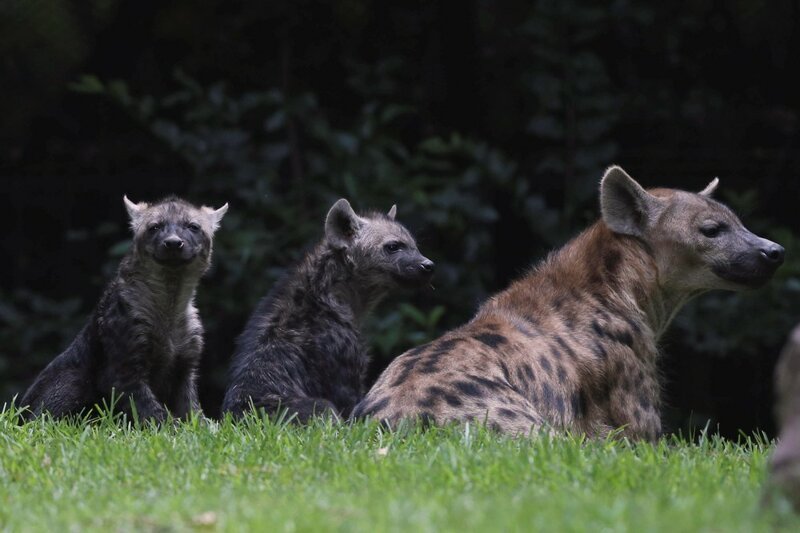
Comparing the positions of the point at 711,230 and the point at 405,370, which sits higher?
the point at 711,230

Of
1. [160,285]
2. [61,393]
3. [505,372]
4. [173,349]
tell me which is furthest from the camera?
[160,285]

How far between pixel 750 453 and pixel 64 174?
562cm

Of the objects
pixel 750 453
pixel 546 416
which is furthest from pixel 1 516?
pixel 750 453

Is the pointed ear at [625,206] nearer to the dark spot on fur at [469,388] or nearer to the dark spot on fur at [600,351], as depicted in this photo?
the dark spot on fur at [600,351]

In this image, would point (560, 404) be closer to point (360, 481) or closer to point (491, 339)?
point (491, 339)

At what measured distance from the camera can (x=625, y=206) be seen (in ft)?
19.5

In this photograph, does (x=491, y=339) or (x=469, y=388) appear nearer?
(x=469, y=388)

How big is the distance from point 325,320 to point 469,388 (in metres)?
1.66

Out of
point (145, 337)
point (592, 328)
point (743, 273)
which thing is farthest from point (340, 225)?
point (743, 273)

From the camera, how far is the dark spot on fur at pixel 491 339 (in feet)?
17.6

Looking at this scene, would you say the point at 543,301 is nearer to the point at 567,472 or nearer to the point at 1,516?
the point at 567,472

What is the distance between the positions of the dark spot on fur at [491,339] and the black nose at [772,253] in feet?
4.05

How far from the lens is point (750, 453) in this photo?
4.89 metres

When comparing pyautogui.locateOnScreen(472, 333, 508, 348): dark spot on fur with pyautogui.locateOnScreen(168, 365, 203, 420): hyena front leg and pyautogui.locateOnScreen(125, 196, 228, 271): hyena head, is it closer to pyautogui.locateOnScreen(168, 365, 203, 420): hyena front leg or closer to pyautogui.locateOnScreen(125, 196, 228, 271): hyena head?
pyautogui.locateOnScreen(168, 365, 203, 420): hyena front leg
